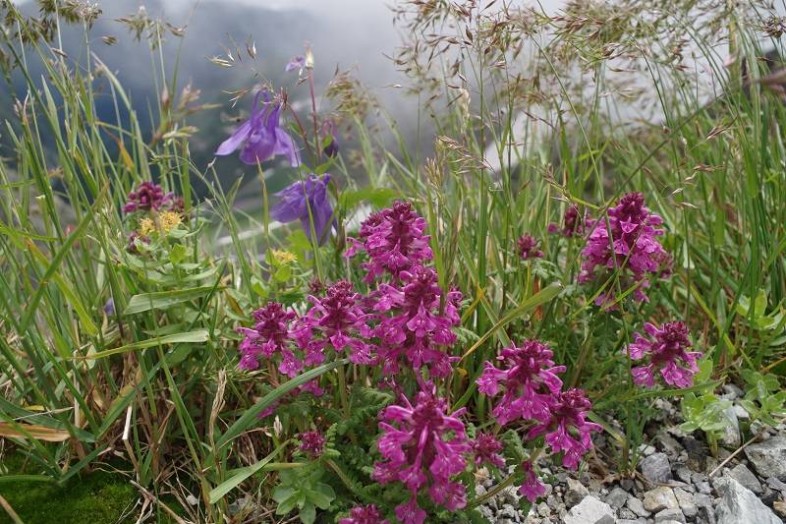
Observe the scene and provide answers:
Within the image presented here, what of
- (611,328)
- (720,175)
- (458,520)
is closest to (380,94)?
(720,175)

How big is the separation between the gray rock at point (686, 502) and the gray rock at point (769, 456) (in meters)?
0.25

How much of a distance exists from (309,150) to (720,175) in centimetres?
184

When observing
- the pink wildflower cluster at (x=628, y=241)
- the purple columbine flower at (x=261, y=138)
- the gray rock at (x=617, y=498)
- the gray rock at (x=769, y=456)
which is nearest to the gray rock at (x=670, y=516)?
the gray rock at (x=617, y=498)

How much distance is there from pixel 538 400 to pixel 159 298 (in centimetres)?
108

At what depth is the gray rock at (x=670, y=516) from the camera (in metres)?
1.86

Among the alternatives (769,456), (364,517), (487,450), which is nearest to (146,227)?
(364,517)

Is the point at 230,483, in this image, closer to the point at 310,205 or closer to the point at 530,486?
the point at 530,486

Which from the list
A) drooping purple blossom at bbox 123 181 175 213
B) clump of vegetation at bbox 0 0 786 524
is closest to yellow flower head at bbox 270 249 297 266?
clump of vegetation at bbox 0 0 786 524

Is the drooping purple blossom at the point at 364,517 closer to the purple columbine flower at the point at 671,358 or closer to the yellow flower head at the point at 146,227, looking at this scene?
the purple columbine flower at the point at 671,358

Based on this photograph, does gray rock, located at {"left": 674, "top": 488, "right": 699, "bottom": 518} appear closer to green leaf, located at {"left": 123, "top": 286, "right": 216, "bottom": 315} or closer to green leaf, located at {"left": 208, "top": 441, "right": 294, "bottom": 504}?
green leaf, located at {"left": 208, "top": 441, "right": 294, "bottom": 504}

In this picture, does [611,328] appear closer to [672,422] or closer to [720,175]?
[672,422]

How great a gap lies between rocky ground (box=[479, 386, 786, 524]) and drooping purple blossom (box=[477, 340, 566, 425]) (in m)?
0.51

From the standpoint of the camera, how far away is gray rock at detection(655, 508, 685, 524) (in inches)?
73.0

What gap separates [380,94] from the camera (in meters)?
3.38
